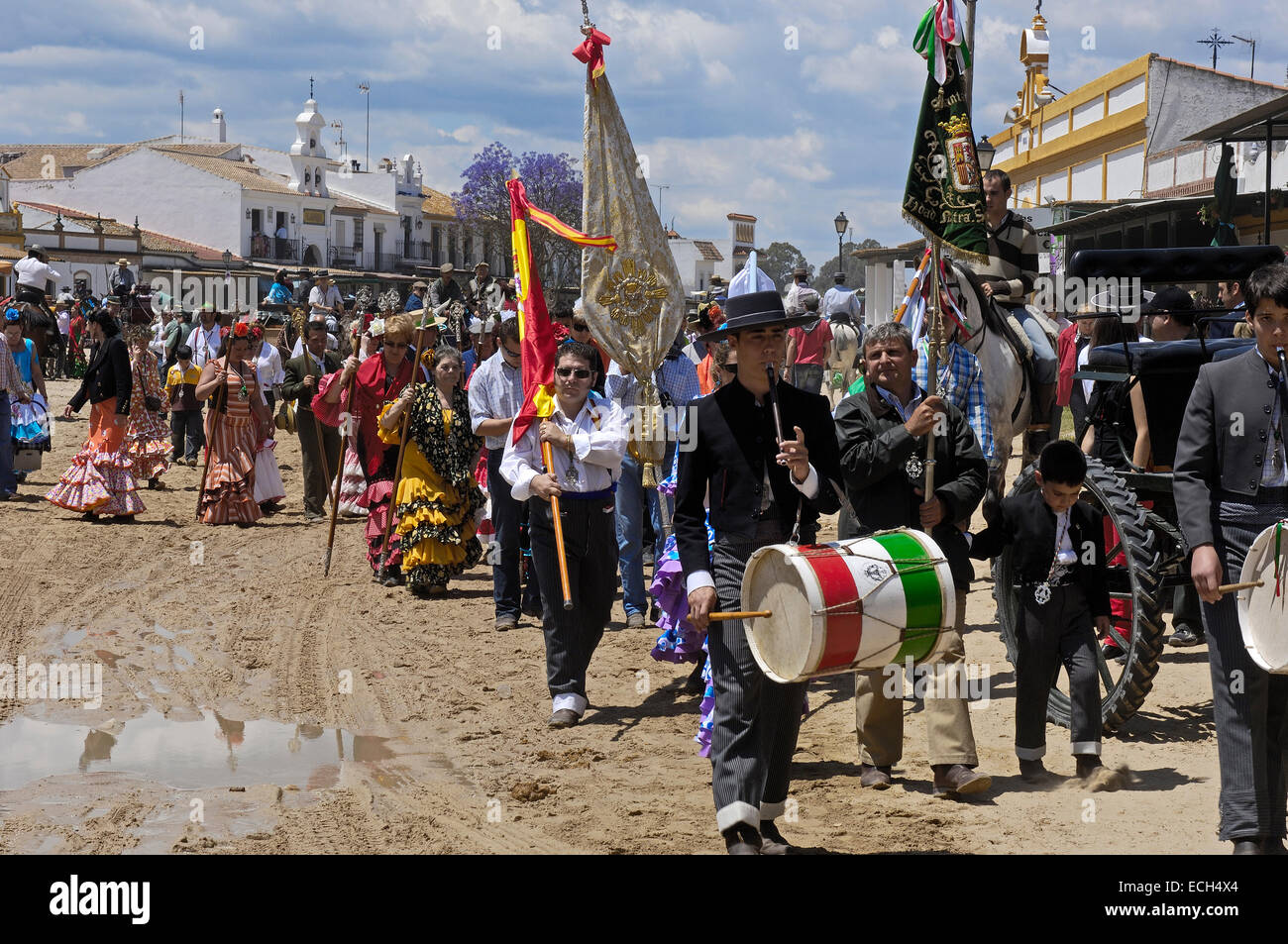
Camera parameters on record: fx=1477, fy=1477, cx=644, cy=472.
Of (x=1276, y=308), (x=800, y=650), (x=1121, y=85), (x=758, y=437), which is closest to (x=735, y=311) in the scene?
(x=758, y=437)

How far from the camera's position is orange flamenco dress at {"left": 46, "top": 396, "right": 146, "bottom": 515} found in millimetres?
15305

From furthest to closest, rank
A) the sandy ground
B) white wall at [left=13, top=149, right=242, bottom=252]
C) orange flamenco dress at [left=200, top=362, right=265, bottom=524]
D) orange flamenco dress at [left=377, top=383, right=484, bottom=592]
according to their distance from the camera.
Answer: white wall at [left=13, top=149, right=242, bottom=252], orange flamenco dress at [left=200, top=362, right=265, bottom=524], orange flamenco dress at [left=377, top=383, right=484, bottom=592], the sandy ground

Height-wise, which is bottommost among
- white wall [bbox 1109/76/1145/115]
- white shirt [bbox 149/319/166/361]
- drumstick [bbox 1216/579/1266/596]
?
drumstick [bbox 1216/579/1266/596]

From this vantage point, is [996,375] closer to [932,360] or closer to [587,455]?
[932,360]

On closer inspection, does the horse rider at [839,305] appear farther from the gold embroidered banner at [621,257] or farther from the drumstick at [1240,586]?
the drumstick at [1240,586]

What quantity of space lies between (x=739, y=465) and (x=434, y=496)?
6.43m

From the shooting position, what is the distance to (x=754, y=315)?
5543mm

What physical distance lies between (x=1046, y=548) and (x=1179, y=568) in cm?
122

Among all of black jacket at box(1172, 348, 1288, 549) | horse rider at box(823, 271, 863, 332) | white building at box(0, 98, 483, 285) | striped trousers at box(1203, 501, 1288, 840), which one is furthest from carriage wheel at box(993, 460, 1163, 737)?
white building at box(0, 98, 483, 285)

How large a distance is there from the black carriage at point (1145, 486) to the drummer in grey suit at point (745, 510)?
1896mm

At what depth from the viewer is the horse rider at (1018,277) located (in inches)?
388

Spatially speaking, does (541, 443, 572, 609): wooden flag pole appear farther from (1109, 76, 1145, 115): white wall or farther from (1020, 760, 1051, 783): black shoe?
(1109, 76, 1145, 115): white wall

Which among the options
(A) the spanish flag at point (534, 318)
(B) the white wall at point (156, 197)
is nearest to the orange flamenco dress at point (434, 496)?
(A) the spanish flag at point (534, 318)

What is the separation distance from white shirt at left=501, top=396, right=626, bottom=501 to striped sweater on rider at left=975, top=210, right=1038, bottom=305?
329 cm
